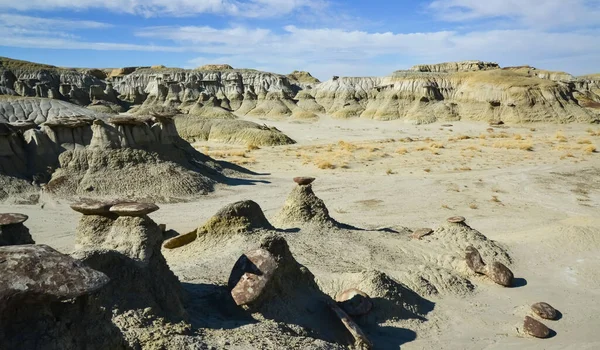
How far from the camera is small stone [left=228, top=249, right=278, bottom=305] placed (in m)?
7.13

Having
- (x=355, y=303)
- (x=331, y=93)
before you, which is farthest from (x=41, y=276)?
(x=331, y=93)

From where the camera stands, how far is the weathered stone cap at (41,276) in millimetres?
3865

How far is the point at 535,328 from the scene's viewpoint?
894cm

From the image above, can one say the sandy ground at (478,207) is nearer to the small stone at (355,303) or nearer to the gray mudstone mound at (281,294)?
the small stone at (355,303)

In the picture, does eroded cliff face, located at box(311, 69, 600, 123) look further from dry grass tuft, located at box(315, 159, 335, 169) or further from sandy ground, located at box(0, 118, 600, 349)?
dry grass tuft, located at box(315, 159, 335, 169)

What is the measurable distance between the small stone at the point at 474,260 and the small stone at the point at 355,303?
12.5 feet

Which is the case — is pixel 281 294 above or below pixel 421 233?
above

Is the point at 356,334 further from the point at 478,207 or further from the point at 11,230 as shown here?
the point at 478,207

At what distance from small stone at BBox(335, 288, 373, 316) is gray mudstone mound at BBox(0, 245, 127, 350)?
16.6 ft

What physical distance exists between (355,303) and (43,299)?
577 centimetres

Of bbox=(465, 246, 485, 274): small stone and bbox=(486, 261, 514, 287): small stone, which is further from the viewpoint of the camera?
bbox=(465, 246, 485, 274): small stone

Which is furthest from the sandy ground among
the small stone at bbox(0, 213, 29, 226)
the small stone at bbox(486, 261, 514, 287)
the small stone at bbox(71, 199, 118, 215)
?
the small stone at bbox(0, 213, 29, 226)

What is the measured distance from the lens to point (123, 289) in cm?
598

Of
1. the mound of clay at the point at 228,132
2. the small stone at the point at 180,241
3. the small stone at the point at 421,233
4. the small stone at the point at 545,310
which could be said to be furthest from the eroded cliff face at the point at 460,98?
the small stone at the point at 180,241
